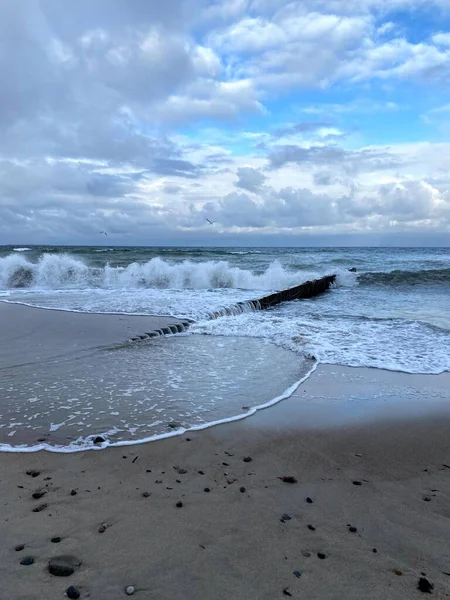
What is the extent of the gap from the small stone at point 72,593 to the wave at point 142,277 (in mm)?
19001

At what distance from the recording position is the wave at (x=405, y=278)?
25.4 m

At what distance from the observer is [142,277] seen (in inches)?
884

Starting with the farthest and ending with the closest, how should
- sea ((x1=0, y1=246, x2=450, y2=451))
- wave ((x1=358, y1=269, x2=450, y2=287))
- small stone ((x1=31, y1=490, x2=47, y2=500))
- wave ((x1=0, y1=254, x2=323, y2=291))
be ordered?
wave ((x1=358, y1=269, x2=450, y2=287)) < wave ((x1=0, y1=254, x2=323, y2=291)) < sea ((x1=0, y1=246, x2=450, y2=451)) < small stone ((x1=31, y1=490, x2=47, y2=500))

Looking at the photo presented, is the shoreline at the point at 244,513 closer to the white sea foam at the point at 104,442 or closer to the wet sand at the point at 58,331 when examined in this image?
the white sea foam at the point at 104,442

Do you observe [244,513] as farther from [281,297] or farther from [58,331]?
[281,297]

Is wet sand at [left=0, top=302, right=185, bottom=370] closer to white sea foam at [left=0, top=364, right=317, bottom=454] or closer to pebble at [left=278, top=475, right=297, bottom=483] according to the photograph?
white sea foam at [left=0, top=364, right=317, bottom=454]

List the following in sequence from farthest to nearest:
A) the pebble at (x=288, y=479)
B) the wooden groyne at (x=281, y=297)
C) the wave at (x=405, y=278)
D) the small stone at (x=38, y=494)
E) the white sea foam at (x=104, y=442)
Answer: the wave at (x=405, y=278) < the wooden groyne at (x=281, y=297) < the white sea foam at (x=104, y=442) < the pebble at (x=288, y=479) < the small stone at (x=38, y=494)

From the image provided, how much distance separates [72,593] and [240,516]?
3.68 feet

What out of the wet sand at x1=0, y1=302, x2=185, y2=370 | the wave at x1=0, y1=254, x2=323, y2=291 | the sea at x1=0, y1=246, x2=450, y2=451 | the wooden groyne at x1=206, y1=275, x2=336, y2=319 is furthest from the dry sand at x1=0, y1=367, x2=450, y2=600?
the wave at x1=0, y1=254, x2=323, y2=291

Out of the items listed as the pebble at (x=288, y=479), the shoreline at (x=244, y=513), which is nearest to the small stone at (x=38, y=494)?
the shoreline at (x=244, y=513)

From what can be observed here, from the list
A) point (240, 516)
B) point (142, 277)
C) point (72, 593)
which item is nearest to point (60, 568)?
point (72, 593)

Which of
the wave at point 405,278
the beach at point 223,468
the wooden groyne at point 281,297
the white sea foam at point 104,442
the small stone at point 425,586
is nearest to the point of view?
the small stone at point 425,586

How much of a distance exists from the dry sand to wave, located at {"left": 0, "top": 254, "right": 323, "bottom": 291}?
1717 centimetres

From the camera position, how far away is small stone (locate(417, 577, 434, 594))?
2195mm
